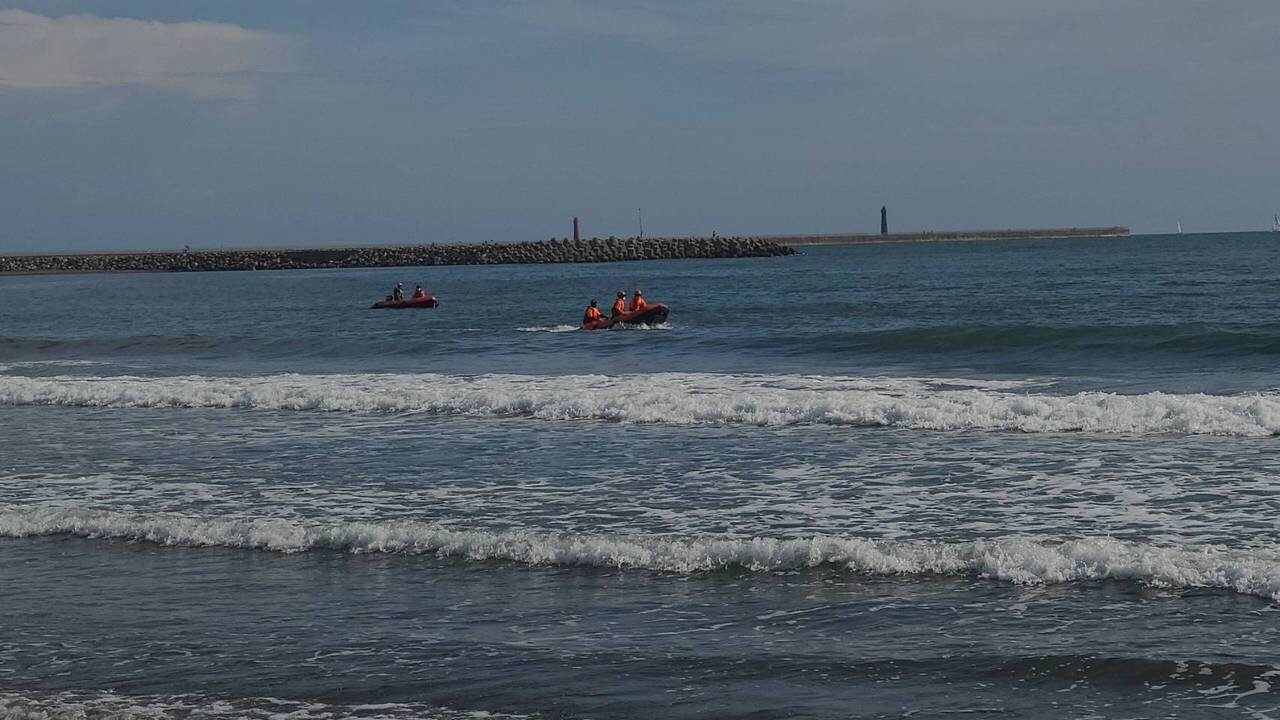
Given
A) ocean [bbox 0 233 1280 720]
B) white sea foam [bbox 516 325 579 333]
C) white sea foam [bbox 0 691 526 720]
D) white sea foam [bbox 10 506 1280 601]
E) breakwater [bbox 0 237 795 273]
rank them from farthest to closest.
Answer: breakwater [bbox 0 237 795 273]
white sea foam [bbox 516 325 579 333]
white sea foam [bbox 10 506 1280 601]
ocean [bbox 0 233 1280 720]
white sea foam [bbox 0 691 526 720]

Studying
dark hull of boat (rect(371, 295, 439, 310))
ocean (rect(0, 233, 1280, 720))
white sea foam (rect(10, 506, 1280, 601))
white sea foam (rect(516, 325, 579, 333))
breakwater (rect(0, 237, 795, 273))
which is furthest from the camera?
breakwater (rect(0, 237, 795, 273))

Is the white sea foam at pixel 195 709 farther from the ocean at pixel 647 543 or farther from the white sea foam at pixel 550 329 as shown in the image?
the white sea foam at pixel 550 329

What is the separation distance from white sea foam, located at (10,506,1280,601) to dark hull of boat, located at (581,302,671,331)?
26698mm

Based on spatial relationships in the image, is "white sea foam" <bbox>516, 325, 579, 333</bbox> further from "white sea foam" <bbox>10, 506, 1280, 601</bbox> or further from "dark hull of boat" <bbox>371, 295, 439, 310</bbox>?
"white sea foam" <bbox>10, 506, 1280, 601</bbox>

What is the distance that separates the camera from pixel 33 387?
24938 mm

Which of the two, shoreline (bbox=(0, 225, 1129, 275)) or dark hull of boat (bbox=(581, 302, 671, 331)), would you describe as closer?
dark hull of boat (bbox=(581, 302, 671, 331))

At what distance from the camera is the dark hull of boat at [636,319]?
127 ft

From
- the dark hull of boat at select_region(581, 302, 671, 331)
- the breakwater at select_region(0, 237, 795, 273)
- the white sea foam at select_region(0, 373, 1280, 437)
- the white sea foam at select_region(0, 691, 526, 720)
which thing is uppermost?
the breakwater at select_region(0, 237, 795, 273)

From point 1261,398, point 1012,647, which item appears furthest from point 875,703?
point 1261,398

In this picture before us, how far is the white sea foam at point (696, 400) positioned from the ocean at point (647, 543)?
0.09 m

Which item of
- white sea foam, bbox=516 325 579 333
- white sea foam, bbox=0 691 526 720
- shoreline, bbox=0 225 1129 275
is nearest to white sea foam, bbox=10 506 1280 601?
white sea foam, bbox=0 691 526 720

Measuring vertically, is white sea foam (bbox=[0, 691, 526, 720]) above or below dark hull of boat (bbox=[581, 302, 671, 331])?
below

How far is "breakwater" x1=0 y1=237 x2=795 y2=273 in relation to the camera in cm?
12562

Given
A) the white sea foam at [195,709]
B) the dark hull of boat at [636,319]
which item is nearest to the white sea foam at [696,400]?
the white sea foam at [195,709]
